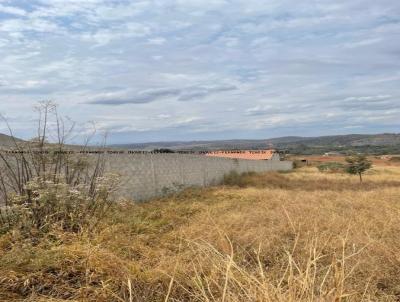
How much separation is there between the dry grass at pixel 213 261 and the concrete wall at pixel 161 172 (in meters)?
5.29

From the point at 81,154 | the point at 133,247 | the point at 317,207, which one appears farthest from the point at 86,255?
the point at 317,207

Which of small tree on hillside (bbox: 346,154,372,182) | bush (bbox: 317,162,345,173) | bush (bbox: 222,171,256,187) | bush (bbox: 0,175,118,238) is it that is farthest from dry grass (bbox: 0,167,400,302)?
bush (bbox: 317,162,345,173)

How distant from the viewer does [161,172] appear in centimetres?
1772

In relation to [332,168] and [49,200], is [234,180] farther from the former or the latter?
[332,168]

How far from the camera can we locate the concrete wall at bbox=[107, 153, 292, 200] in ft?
49.5

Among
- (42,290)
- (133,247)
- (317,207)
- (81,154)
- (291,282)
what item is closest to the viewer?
(291,282)

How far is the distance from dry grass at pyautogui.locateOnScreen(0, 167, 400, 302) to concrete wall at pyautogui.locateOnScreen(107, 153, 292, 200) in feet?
17.4

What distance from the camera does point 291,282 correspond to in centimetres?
253

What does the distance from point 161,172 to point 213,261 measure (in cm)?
1466

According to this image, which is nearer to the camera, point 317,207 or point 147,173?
point 317,207

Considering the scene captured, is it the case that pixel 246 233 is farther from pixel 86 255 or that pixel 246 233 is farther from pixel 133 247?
pixel 86 255

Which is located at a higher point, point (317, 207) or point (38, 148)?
point (38, 148)

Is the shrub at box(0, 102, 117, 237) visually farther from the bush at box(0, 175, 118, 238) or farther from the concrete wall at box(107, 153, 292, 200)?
the concrete wall at box(107, 153, 292, 200)

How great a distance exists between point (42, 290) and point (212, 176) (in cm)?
1955
